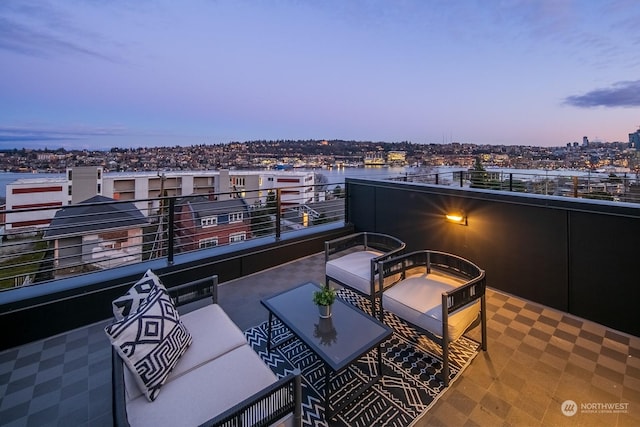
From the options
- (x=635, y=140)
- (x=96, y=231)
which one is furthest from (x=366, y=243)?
(x=635, y=140)

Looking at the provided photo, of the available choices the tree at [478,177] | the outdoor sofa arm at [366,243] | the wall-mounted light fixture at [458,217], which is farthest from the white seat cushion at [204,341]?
the tree at [478,177]

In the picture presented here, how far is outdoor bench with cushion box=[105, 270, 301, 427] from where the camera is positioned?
3.89 feet

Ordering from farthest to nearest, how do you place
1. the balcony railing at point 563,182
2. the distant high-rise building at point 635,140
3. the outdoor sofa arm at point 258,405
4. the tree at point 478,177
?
1. the distant high-rise building at point 635,140
2. the tree at point 478,177
3. the balcony railing at point 563,182
4. the outdoor sofa arm at point 258,405

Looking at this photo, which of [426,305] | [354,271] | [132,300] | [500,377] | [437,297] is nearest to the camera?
[132,300]

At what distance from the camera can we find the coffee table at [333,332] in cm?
167

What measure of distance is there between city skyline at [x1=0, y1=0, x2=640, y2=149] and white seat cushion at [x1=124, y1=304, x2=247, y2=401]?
701 centimetres

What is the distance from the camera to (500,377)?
200cm

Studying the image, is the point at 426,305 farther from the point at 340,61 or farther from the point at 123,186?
the point at 123,186

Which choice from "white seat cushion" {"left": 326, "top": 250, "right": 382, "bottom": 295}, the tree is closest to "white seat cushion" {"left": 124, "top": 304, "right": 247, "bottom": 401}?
"white seat cushion" {"left": 326, "top": 250, "right": 382, "bottom": 295}

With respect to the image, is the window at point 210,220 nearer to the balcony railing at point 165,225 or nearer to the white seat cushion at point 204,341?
the balcony railing at point 165,225

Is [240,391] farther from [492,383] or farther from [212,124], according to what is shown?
[212,124]

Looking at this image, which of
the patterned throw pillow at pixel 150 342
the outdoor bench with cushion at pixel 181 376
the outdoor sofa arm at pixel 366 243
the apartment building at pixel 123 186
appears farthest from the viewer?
the apartment building at pixel 123 186

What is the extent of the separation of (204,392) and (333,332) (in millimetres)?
832

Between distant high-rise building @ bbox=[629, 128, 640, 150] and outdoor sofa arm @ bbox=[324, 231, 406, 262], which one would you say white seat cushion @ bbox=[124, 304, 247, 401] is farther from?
distant high-rise building @ bbox=[629, 128, 640, 150]
